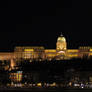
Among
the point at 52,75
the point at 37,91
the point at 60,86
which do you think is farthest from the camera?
the point at 52,75

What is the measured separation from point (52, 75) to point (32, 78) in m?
4.06

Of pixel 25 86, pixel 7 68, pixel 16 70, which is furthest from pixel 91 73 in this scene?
pixel 7 68

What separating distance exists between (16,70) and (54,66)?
37.2 ft

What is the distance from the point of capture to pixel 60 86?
396 feet

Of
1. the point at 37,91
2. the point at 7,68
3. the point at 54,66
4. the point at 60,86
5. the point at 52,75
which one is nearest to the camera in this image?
the point at 37,91

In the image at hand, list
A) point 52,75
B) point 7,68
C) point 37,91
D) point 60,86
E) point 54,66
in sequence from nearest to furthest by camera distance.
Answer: point 37,91
point 60,86
point 52,75
point 54,66
point 7,68

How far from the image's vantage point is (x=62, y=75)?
129 metres

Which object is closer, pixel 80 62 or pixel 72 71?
pixel 72 71

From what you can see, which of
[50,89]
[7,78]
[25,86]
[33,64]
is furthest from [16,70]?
[50,89]

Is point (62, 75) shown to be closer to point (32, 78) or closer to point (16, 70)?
point (32, 78)

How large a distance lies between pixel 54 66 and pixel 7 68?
25.4 m

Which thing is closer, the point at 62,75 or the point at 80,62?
the point at 62,75

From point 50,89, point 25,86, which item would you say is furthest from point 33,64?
point 50,89

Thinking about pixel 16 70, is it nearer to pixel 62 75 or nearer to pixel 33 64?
pixel 33 64
